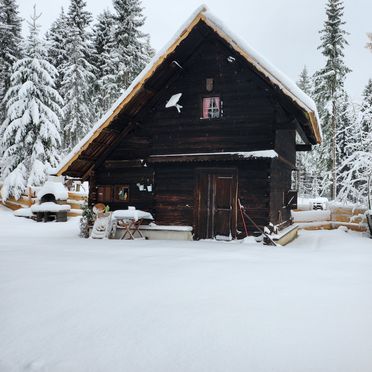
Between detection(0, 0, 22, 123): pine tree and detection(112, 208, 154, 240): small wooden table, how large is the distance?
2299 cm

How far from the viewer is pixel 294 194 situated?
14.9 meters

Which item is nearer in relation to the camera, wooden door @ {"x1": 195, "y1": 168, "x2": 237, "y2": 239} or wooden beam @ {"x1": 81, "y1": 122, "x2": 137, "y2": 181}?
wooden door @ {"x1": 195, "y1": 168, "x2": 237, "y2": 239}

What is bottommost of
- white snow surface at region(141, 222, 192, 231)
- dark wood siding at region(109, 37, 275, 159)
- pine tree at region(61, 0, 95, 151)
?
white snow surface at region(141, 222, 192, 231)

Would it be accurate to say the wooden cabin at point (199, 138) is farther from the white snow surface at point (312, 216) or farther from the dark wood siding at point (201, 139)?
the white snow surface at point (312, 216)

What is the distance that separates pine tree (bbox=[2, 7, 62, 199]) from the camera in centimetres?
2200

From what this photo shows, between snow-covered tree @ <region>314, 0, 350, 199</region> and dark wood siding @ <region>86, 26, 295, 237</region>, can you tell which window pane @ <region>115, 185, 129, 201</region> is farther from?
snow-covered tree @ <region>314, 0, 350, 199</region>

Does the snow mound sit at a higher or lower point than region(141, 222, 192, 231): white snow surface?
lower

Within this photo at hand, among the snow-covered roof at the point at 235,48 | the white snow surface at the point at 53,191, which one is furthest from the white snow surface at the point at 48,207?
the snow-covered roof at the point at 235,48

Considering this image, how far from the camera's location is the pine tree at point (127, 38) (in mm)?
28953

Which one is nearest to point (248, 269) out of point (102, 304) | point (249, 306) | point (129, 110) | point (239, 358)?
point (249, 306)

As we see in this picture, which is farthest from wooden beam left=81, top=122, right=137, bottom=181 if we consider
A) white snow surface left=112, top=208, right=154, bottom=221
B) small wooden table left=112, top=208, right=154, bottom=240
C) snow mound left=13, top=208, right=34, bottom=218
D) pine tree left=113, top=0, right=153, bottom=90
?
pine tree left=113, top=0, right=153, bottom=90

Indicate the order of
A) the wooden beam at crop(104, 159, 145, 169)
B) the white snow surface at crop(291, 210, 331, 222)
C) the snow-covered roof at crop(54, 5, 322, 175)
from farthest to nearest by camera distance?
1. the white snow surface at crop(291, 210, 331, 222)
2. the wooden beam at crop(104, 159, 145, 169)
3. the snow-covered roof at crop(54, 5, 322, 175)

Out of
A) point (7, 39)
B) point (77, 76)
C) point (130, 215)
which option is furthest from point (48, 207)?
point (7, 39)

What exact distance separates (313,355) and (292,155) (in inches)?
499
